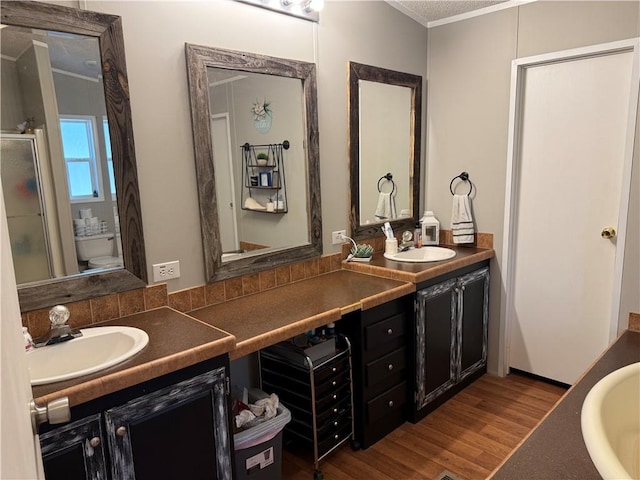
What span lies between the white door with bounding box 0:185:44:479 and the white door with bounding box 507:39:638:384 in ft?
9.01

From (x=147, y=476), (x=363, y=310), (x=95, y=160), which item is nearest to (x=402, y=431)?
(x=363, y=310)

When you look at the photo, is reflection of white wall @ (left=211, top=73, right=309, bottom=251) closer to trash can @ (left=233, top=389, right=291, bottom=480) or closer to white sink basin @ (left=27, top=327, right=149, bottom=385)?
white sink basin @ (left=27, top=327, right=149, bottom=385)

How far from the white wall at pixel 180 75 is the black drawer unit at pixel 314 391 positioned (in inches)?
23.6

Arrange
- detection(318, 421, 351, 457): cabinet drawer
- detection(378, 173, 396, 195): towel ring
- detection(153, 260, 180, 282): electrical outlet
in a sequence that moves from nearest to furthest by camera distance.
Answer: detection(153, 260, 180, 282): electrical outlet → detection(318, 421, 351, 457): cabinet drawer → detection(378, 173, 396, 195): towel ring

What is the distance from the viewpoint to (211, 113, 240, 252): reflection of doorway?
7.11 ft

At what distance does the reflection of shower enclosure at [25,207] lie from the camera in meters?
1.60

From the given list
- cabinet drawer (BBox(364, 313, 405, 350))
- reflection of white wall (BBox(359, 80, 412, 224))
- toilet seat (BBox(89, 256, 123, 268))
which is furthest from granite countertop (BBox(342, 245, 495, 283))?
toilet seat (BBox(89, 256, 123, 268))

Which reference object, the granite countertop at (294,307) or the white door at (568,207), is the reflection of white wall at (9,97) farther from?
the white door at (568,207)

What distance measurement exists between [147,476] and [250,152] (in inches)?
60.4

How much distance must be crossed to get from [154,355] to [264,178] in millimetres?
1213

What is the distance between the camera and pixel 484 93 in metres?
3.04

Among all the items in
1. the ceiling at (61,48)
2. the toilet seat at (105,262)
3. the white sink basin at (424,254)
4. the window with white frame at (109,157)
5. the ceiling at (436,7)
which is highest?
the ceiling at (436,7)

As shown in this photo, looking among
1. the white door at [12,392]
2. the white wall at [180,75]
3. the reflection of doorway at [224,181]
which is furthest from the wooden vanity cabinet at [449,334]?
the white door at [12,392]

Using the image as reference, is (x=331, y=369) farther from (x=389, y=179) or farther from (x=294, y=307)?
(x=389, y=179)
